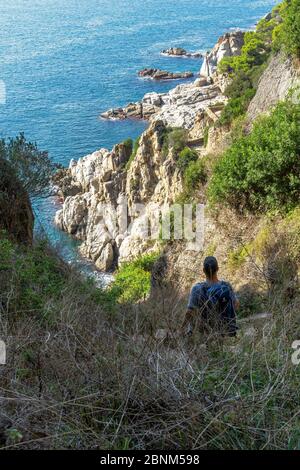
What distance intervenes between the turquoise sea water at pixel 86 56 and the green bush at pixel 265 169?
22.4m

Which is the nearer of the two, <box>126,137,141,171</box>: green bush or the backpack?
the backpack

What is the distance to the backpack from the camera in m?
5.41

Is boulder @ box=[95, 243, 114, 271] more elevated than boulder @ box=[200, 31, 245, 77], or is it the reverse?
boulder @ box=[200, 31, 245, 77]

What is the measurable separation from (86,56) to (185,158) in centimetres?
5426

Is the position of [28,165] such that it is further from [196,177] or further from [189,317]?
[196,177]

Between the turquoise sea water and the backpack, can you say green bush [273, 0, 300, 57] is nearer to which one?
the backpack

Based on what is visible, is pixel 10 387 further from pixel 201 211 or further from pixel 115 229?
pixel 115 229

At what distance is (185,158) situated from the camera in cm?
2739

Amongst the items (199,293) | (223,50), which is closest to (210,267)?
(199,293)

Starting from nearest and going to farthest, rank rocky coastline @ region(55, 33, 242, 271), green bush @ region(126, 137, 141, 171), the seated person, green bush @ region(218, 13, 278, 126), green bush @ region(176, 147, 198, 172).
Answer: the seated person, green bush @ region(218, 13, 278, 126), green bush @ region(176, 147, 198, 172), rocky coastline @ region(55, 33, 242, 271), green bush @ region(126, 137, 141, 171)

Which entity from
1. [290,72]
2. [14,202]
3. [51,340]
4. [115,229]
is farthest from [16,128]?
[51,340]

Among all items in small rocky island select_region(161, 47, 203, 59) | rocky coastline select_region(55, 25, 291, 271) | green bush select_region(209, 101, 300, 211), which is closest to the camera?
green bush select_region(209, 101, 300, 211)

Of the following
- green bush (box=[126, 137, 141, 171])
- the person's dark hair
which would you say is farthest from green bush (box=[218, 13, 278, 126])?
the person's dark hair

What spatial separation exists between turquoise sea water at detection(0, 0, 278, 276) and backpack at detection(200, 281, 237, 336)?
29042 mm
